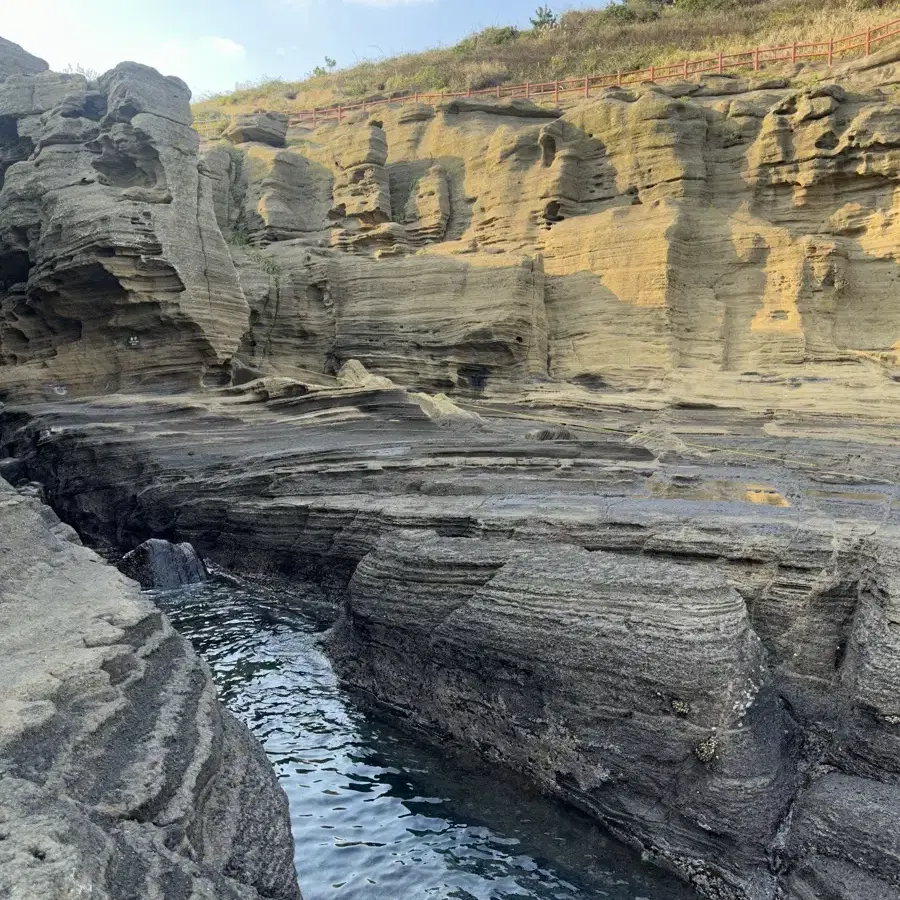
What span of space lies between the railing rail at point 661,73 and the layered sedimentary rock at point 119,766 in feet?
85.4

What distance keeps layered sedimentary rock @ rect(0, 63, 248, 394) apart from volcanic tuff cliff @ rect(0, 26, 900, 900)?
0.10 meters

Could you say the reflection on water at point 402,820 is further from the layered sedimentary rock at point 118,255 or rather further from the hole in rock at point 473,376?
the layered sedimentary rock at point 118,255

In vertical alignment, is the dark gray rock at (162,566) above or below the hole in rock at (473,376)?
below

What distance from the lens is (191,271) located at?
864 inches

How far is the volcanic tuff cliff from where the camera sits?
812 cm

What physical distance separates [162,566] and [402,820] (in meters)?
9.62

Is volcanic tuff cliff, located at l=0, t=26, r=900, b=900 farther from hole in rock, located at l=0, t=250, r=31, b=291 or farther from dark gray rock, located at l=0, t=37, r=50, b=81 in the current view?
dark gray rock, located at l=0, t=37, r=50, b=81

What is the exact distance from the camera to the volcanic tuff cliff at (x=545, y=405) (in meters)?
8.12

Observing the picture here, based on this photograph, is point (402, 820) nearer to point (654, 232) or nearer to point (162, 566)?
point (162, 566)

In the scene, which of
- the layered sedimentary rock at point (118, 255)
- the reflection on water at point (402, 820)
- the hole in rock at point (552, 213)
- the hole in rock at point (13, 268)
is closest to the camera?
the reflection on water at point (402, 820)

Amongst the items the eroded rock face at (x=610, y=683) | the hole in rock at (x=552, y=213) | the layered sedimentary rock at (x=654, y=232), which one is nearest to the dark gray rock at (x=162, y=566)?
the eroded rock face at (x=610, y=683)

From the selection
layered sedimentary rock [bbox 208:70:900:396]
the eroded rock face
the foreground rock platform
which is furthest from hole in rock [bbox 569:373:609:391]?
the eroded rock face

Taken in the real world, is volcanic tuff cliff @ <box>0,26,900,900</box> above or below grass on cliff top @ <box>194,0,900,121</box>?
below

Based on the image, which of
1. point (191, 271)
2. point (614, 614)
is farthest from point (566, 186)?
point (614, 614)
